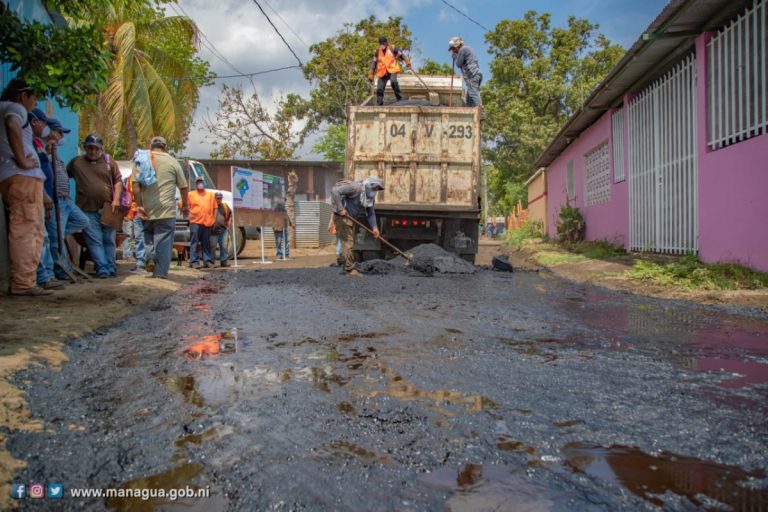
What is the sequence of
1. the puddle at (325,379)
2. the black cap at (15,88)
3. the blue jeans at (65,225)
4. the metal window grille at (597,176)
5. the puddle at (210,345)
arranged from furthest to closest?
1. the metal window grille at (597,176)
2. the blue jeans at (65,225)
3. the black cap at (15,88)
4. the puddle at (210,345)
5. the puddle at (325,379)

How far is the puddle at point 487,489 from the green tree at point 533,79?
83.9ft

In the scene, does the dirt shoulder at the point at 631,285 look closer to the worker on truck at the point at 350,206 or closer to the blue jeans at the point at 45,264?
the worker on truck at the point at 350,206

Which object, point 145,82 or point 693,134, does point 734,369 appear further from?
point 145,82

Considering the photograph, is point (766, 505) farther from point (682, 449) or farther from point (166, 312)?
point (166, 312)

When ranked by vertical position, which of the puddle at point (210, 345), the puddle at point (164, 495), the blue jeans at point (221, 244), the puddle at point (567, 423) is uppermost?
the blue jeans at point (221, 244)

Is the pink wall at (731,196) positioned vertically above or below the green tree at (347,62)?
below

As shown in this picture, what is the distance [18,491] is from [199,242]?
8776 mm

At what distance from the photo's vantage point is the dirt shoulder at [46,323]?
196 centimetres

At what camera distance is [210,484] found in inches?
61.3

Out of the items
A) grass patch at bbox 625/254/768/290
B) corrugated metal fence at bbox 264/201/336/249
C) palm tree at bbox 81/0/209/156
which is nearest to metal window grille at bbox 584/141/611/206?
grass patch at bbox 625/254/768/290

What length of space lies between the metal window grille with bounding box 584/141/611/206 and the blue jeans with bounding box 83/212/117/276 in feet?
30.9

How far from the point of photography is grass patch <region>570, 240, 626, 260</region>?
9.61 metres

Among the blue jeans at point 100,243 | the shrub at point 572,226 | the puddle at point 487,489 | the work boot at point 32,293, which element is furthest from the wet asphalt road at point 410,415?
the shrub at point 572,226

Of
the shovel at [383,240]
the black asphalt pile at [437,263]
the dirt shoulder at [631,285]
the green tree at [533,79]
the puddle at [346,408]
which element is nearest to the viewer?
the puddle at [346,408]
